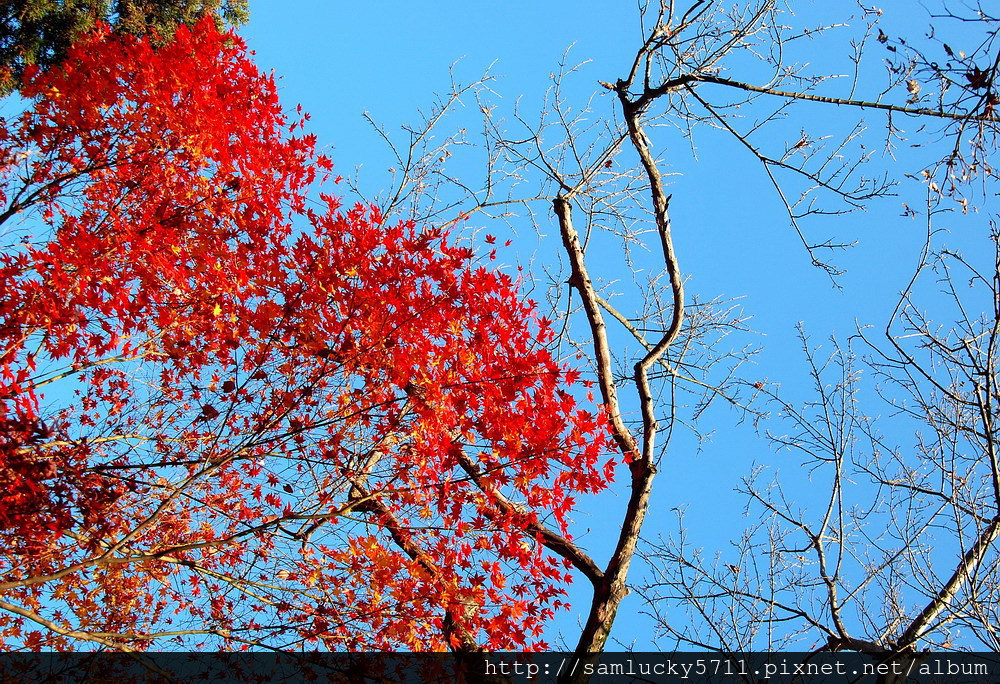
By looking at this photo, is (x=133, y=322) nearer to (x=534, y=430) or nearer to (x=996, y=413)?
(x=534, y=430)

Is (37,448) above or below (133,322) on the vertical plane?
below

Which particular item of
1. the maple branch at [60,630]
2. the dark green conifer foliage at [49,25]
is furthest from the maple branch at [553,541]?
the dark green conifer foliage at [49,25]

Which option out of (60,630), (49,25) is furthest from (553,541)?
(49,25)

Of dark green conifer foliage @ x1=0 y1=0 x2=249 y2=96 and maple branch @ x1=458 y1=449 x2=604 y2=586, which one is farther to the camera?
dark green conifer foliage @ x1=0 y1=0 x2=249 y2=96

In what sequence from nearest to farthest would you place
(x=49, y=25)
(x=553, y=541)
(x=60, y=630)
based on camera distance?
(x=60, y=630), (x=553, y=541), (x=49, y=25)

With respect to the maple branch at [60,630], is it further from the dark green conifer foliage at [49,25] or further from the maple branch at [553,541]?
the dark green conifer foliage at [49,25]

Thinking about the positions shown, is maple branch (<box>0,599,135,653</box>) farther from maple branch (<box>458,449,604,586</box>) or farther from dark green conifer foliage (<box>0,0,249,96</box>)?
dark green conifer foliage (<box>0,0,249,96</box>)

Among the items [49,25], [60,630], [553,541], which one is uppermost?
[49,25]

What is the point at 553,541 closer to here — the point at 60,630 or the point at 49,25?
the point at 60,630

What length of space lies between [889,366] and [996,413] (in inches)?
28.1

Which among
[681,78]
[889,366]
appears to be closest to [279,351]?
[681,78]

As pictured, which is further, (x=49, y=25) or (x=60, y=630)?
(x=49, y=25)

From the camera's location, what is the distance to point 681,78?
5312mm

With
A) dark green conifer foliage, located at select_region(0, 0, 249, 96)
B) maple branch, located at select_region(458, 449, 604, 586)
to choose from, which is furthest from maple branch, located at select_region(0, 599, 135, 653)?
dark green conifer foliage, located at select_region(0, 0, 249, 96)
